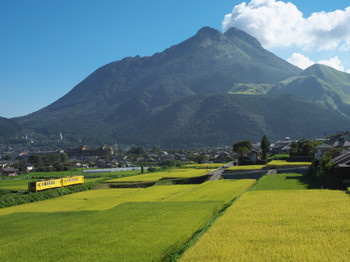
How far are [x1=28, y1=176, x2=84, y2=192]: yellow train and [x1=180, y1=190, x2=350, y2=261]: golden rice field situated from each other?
3340 cm

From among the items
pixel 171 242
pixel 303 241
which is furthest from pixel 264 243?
pixel 171 242

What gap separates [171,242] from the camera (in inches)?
728

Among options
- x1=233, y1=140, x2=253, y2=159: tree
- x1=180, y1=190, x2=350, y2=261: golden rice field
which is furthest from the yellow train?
x1=233, y1=140, x2=253, y2=159: tree

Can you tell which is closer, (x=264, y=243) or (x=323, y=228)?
(x=264, y=243)

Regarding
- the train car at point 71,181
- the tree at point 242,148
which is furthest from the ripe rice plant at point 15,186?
the tree at point 242,148

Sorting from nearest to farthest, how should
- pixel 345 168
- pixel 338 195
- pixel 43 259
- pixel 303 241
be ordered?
pixel 303 241 < pixel 43 259 < pixel 338 195 < pixel 345 168

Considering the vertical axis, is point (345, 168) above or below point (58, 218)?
above

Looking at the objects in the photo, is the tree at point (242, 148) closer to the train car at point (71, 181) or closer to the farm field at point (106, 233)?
the train car at point (71, 181)

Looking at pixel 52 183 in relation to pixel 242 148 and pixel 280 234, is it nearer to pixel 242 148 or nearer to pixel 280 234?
pixel 280 234

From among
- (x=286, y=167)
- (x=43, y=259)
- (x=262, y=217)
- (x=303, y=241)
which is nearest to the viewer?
(x=303, y=241)

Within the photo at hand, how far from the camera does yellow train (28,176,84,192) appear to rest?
49.6 metres

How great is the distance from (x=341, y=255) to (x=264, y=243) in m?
3.26

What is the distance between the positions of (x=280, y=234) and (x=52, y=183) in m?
43.9

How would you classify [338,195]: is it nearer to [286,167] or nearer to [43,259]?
[43,259]
